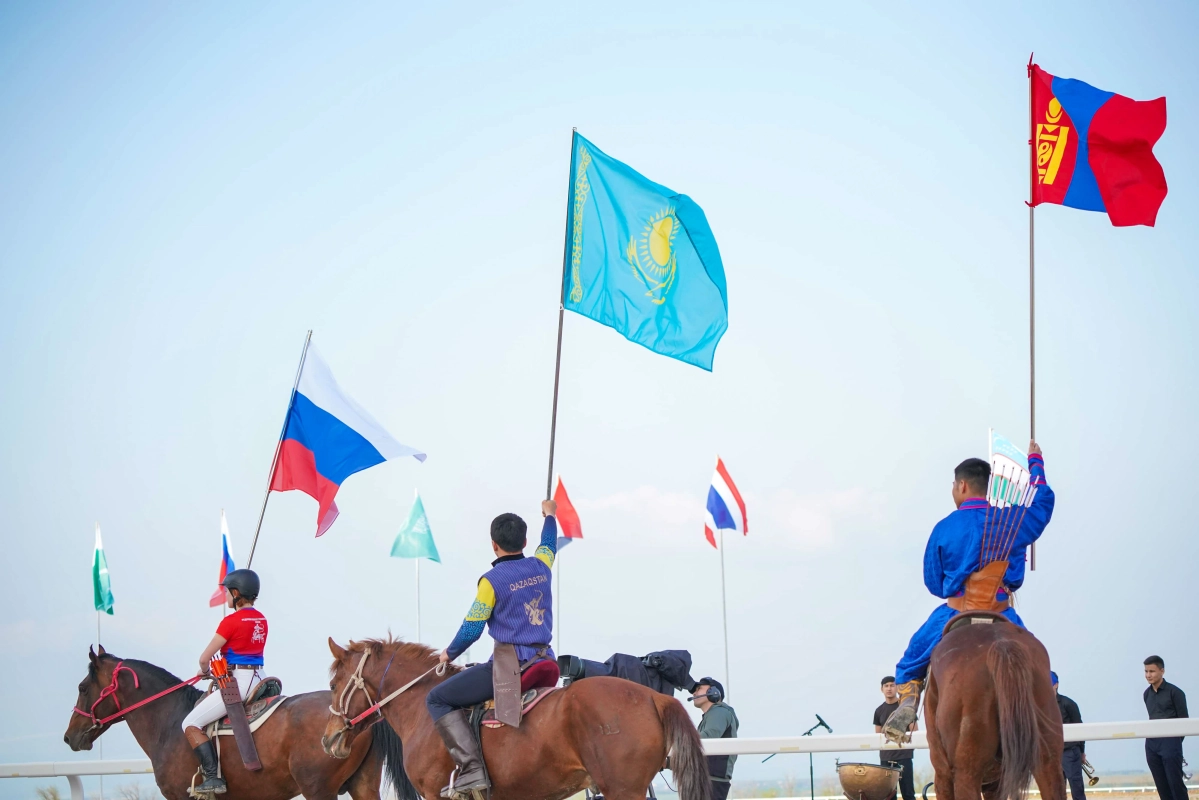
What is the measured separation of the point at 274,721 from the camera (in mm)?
9695

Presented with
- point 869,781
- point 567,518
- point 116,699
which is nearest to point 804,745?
point 869,781

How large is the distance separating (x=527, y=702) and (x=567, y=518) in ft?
42.3

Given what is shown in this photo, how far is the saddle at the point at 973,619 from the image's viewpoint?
673 centimetres

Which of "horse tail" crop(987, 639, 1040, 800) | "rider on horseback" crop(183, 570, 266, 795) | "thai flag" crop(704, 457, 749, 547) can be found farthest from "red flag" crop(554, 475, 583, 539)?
"horse tail" crop(987, 639, 1040, 800)

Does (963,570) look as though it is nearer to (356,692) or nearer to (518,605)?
(518,605)

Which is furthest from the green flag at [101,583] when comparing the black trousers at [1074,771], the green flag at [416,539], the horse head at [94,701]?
the black trousers at [1074,771]

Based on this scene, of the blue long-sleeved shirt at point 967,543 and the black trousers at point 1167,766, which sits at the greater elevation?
the blue long-sleeved shirt at point 967,543

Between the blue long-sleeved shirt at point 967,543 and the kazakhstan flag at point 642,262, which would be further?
the kazakhstan flag at point 642,262

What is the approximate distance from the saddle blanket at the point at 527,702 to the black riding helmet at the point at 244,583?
10.4ft

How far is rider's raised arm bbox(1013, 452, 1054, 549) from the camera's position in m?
6.91

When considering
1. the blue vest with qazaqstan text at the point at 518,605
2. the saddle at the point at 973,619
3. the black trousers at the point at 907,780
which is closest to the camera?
the saddle at the point at 973,619

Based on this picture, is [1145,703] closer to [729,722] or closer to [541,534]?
[729,722]

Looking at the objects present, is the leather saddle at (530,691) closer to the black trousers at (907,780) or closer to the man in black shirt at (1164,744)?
the black trousers at (907,780)

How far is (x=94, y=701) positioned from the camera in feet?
33.8
